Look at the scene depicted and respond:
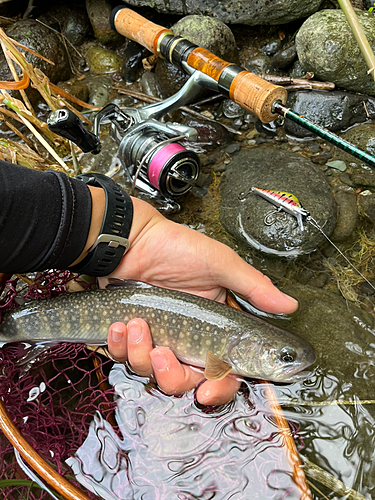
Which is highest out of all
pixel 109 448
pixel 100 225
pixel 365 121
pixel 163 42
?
pixel 163 42

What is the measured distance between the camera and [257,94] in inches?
106

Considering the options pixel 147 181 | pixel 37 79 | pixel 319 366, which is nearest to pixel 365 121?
pixel 147 181

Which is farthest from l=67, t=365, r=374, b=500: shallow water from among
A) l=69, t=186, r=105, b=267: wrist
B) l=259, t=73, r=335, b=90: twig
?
l=259, t=73, r=335, b=90: twig

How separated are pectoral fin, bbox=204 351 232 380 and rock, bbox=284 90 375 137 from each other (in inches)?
98.0

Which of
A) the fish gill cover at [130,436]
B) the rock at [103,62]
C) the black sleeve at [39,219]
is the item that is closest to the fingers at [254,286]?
the fish gill cover at [130,436]

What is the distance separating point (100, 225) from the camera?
235 centimetres

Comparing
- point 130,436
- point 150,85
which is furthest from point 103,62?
point 130,436

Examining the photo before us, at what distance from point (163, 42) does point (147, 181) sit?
3.91 feet

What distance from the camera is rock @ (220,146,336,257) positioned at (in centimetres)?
298

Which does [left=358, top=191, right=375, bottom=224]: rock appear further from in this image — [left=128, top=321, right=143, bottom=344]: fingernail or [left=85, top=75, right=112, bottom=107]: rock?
[left=85, top=75, right=112, bottom=107]: rock

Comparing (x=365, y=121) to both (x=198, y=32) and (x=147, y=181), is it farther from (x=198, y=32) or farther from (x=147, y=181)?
(x=147, y=181)

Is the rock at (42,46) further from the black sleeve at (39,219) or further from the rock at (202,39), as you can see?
the black sleeve at (39,219)

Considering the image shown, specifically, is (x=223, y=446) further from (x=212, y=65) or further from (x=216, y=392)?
(x=212, y=65)

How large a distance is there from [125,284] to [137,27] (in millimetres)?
2466
